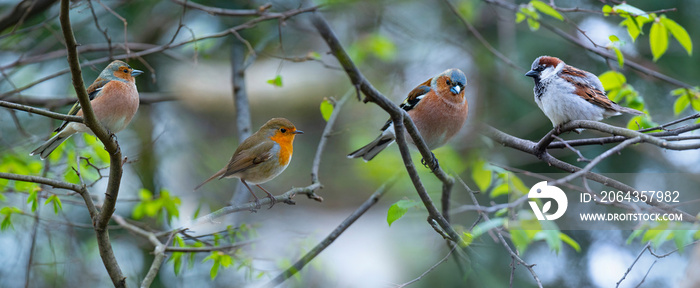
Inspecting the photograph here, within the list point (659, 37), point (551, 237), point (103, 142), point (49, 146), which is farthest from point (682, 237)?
point (49, 146)

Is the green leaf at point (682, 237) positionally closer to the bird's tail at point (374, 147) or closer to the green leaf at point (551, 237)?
the green leaf at point (551, 237)

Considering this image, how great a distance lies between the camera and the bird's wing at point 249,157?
6.39ft

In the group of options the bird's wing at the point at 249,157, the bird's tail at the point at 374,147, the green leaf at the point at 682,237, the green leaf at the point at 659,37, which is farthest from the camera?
the bird's tail at the point at 374,147

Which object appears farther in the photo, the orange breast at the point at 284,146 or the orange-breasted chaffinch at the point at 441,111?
the orange-breasted chaffinch at the point at 441,111

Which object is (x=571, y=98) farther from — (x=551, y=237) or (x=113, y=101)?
(x=113, y=101)

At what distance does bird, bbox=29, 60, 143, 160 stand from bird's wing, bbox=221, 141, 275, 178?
0.37 m

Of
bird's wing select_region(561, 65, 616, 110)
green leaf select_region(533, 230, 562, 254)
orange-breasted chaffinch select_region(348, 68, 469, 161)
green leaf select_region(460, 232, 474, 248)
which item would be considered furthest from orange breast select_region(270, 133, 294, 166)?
bird's wing select_region(561, 65, 616, 110)

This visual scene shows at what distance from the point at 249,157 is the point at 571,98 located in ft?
3.93

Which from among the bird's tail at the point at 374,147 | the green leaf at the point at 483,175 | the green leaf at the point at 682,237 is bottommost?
the green leaf at the point at 682,237

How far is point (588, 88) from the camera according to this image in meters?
2.15

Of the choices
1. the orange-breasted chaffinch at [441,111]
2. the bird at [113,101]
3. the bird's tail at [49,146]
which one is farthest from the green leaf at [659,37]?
the bird's tail at [49,146]

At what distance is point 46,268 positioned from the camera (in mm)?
3914

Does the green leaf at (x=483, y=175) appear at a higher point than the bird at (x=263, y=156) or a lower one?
lower

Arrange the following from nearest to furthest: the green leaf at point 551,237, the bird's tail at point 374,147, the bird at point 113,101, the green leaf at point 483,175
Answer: the green leaf at point 551,237 < the bird at point 113,101 < the green leaf at point 483,175 < the bird's tail at point 374,147
